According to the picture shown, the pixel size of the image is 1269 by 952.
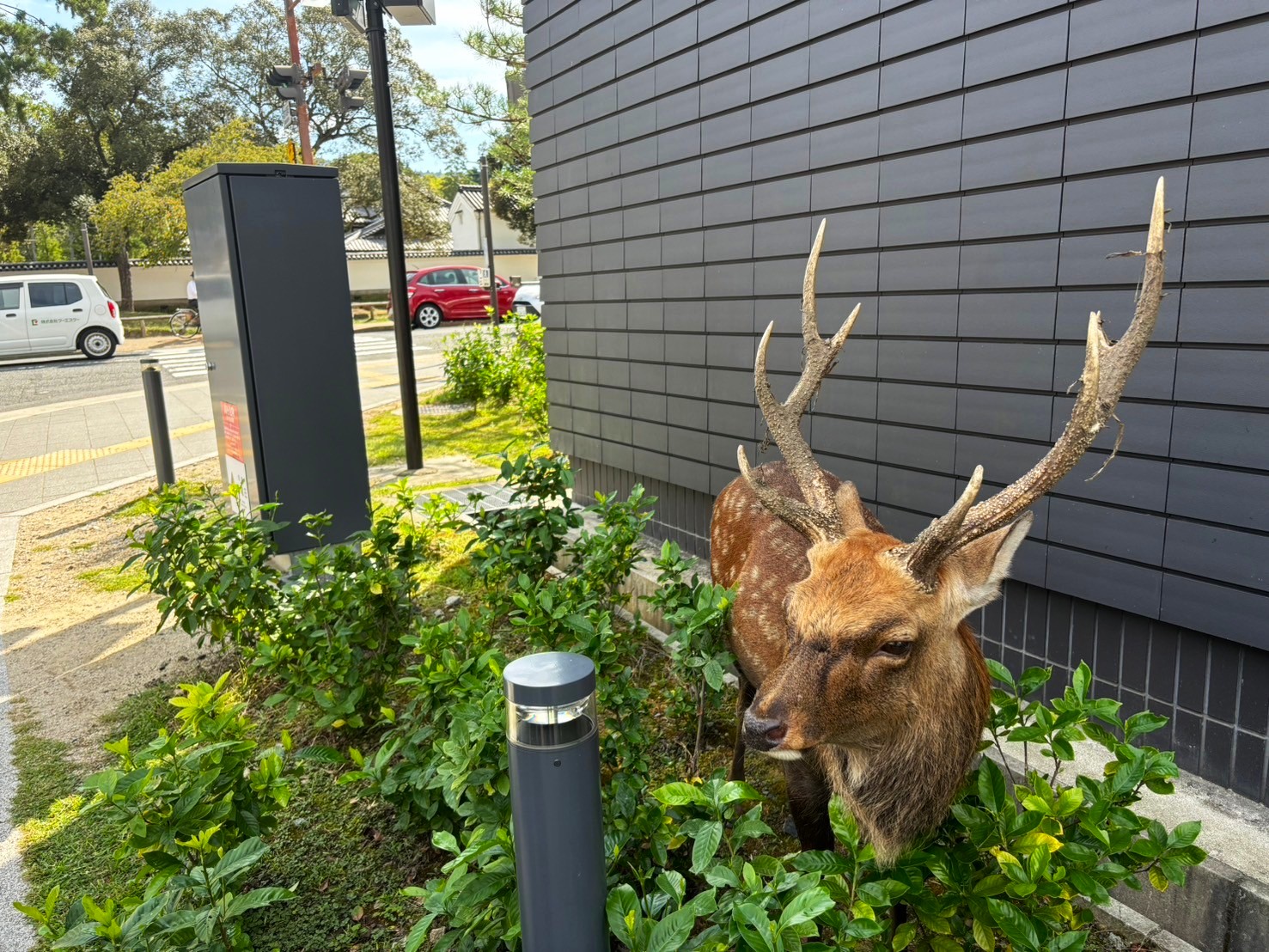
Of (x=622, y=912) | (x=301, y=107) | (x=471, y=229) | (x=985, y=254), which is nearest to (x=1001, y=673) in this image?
(x=622, y=912)

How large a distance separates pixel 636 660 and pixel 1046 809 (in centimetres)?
269

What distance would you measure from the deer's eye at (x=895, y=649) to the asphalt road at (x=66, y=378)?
12.2m

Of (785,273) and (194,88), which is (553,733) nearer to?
(785,273)

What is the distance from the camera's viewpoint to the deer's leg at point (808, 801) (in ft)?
9.06

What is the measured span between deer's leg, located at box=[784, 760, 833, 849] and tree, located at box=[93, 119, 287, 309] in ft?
109

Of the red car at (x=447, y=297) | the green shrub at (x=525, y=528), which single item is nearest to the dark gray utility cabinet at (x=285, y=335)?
the green shrub at (x=525, y=528)

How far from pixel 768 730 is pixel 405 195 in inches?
1896

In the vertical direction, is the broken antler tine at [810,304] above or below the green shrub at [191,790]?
above

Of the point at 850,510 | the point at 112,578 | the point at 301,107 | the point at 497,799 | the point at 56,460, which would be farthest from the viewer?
the point at 301,107

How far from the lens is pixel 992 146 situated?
3.69 meters

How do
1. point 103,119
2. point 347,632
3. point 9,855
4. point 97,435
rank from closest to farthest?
point 9,855 < point 347,632 < point 97,435 < point 103,119

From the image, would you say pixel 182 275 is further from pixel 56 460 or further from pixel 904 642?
pixel 904 642

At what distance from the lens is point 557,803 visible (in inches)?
73.2

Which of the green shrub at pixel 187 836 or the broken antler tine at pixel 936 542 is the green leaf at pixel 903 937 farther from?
the green shrub at pixel 187 836
